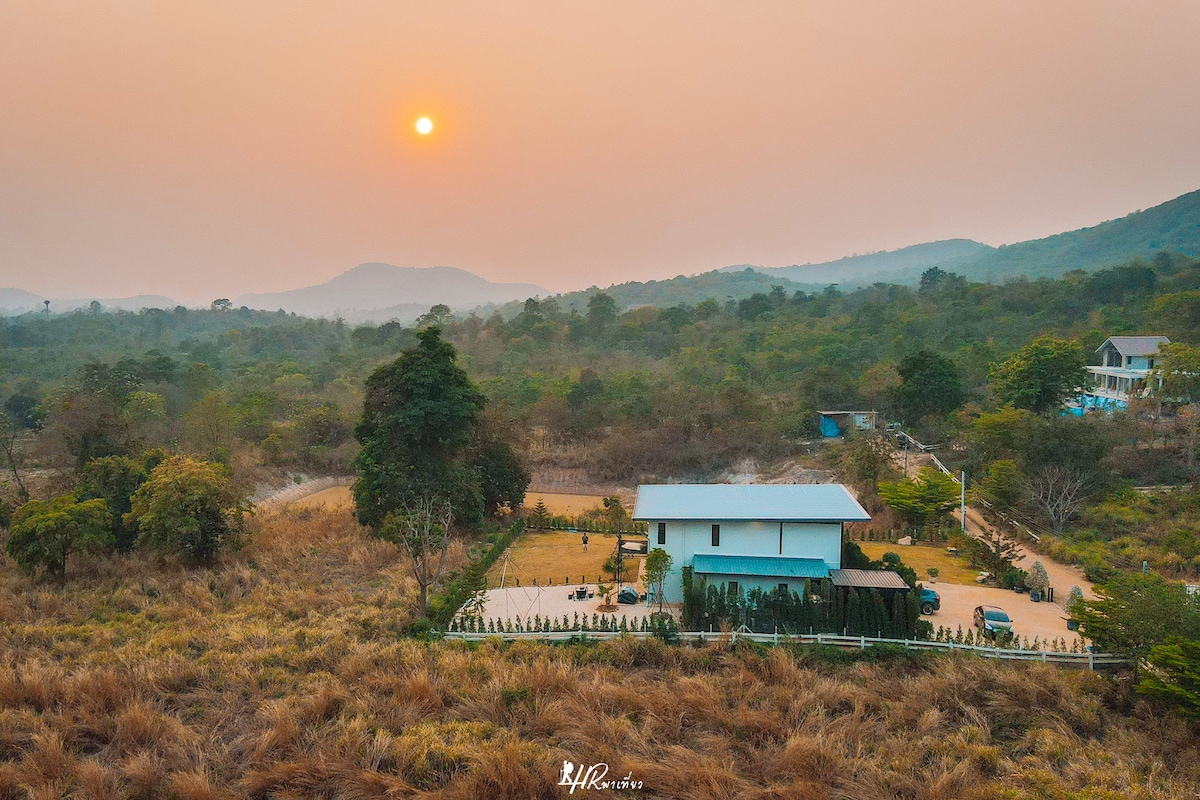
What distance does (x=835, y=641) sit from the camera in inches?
506

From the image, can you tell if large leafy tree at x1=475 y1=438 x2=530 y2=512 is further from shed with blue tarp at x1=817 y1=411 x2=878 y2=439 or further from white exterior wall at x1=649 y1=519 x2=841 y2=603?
shed with blue tarp at x1=817 y1=411 x2=878 y2=439

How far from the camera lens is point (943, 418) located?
108 ft

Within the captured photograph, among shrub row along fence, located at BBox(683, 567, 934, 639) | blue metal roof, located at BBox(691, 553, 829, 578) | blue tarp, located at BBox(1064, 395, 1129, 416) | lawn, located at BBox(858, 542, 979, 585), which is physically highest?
blue tarp, located at BBox(1064, 395, 1129, 416)

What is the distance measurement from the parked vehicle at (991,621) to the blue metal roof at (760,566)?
3.23m

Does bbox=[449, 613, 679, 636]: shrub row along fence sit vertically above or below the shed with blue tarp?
below

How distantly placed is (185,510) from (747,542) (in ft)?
49.8

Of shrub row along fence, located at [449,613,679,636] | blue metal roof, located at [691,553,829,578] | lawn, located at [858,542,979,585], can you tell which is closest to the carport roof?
blue metal roof, located at [691,553,829,578]

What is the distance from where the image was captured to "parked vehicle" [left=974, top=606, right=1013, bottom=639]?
13.1m

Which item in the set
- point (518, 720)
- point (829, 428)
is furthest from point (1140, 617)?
point (829, 428)

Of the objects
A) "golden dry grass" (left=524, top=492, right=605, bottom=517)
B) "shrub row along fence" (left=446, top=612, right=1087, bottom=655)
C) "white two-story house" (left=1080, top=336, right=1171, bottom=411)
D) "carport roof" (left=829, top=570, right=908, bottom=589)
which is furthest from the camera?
"white two-story house" (left=1080, top=336, right=1171, bottom=411)

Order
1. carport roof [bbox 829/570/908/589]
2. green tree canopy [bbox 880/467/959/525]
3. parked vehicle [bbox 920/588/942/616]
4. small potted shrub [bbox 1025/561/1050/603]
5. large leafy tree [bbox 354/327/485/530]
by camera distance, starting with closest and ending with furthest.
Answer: carport roof [bbox 829/570/908/589], parked vehicle [bbox 920/588/942/616], small potted shrub [bbox 1025/561/1050/603], large leafy tree [bbox 354/327/485/530], green tree canopy [bbox 880/467/959/525]

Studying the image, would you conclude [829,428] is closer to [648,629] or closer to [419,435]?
[419,435]

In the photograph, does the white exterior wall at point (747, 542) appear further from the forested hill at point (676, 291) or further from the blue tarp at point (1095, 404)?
the forested hill at point (676, 291)

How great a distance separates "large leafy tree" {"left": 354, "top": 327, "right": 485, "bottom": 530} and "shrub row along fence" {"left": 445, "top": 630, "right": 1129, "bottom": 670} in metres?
8.23
